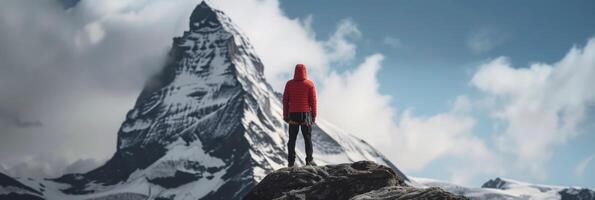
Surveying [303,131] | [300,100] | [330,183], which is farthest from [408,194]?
[303,131]

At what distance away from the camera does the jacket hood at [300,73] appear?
2682 centimetres

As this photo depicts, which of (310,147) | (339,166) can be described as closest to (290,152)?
(310,147)

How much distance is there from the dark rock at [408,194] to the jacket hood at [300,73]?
7.47 meters

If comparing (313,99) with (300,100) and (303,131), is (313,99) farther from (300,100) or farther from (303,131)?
(303,131)

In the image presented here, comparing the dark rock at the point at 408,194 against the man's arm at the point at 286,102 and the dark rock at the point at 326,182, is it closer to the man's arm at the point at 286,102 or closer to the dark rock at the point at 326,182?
the dark rock at the point at 326,182

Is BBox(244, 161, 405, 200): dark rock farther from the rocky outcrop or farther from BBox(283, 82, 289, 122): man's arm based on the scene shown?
BBox(283, 82, 289, 122): man's arm

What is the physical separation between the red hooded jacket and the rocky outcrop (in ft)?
10.7

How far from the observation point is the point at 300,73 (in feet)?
88.7

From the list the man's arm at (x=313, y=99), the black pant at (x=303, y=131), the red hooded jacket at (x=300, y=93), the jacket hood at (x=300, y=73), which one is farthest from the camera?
the black pant at (x=303, y=131)

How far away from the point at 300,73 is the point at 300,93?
66 centimetres

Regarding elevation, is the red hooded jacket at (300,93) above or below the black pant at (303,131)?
above

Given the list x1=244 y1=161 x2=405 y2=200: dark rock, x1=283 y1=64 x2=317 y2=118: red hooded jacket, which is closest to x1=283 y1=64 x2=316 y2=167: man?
x1=283 y1=64 x2=317 y2=118: red hooded jacket

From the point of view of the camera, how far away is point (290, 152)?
28.3 m

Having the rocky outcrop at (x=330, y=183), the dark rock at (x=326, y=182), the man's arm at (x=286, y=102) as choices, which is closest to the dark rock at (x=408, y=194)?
the rocky outcrop at (x=330, y=183)
